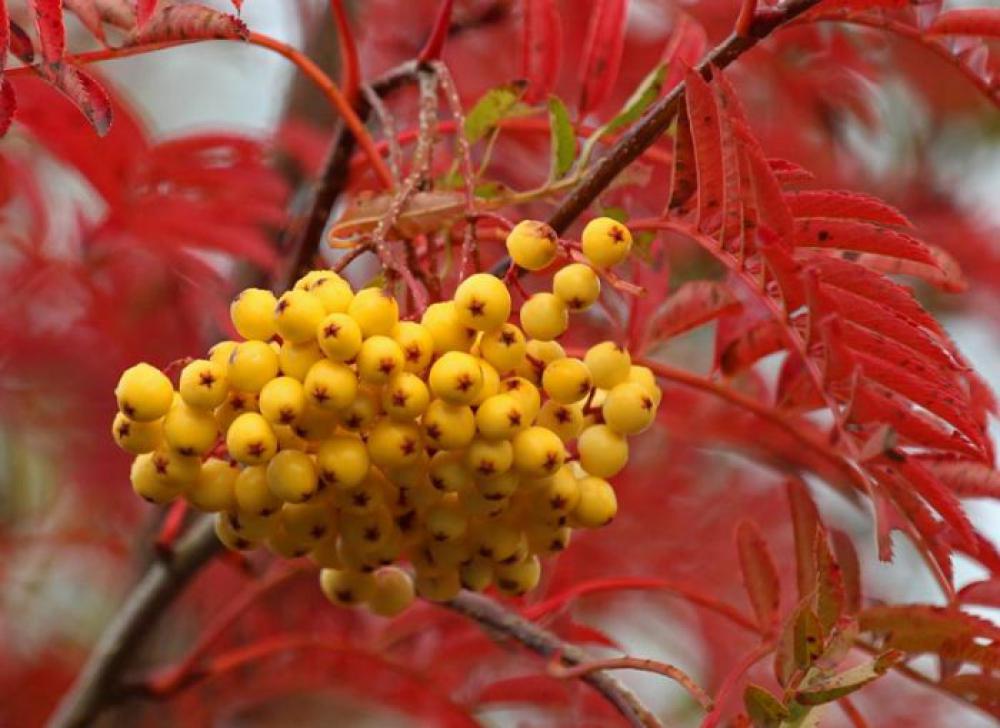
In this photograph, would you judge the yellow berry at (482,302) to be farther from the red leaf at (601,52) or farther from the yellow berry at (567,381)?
the red leaf at (601,52)

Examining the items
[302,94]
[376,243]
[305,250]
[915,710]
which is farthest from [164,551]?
[915,710]

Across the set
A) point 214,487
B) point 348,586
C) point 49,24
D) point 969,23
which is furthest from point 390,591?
point 969,23

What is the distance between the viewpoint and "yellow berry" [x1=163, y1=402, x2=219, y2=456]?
70 cm

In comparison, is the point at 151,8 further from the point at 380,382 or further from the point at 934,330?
the point at 934,330

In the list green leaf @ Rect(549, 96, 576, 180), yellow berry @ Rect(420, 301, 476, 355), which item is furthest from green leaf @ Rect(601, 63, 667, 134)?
yellow berry @ Rect(420, 301, 476, 355)

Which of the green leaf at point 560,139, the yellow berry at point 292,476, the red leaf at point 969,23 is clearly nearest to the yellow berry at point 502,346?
the yellow berry at point 292,476

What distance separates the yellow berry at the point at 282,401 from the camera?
67cm

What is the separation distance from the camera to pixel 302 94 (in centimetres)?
176

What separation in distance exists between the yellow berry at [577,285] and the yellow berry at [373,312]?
0.09 m

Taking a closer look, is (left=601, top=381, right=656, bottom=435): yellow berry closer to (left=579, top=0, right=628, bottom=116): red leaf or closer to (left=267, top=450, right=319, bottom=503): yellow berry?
(left=267, top=450, right=319, bottom=503): yellow berry

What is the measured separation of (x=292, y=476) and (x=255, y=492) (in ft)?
0.11

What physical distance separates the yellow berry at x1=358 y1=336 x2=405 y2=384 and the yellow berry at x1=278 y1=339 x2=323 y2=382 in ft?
0.10

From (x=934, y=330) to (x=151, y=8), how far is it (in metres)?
0.46

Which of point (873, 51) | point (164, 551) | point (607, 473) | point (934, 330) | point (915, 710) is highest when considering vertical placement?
point (934, 330)
